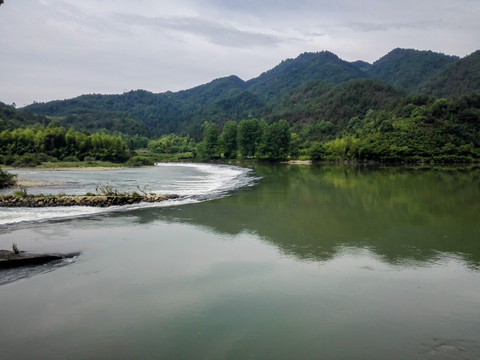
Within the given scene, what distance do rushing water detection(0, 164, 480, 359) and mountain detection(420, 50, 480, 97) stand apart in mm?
158279

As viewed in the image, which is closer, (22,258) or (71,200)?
(22,258)

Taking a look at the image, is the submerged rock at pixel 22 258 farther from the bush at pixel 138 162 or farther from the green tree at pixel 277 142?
the green tree at pixel 277 142

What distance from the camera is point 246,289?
28.6 feet

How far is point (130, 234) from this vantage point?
14.4 meters

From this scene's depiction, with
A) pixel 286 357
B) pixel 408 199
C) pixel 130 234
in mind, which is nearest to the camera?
pixel 286 357

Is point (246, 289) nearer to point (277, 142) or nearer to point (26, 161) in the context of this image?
point (26, 161)

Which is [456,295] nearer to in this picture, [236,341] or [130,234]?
[236,341]

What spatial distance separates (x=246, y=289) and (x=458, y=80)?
18349 cm

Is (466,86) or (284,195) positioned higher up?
(466,86)

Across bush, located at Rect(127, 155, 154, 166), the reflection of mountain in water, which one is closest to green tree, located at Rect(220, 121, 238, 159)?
bush, located at Rect(127, 155, 154, 166)

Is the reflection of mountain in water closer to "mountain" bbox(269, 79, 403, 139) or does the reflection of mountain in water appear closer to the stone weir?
the stone weir

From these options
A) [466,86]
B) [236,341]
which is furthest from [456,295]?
[466,86]

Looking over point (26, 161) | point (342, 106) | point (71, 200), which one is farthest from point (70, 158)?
point (342, 106)

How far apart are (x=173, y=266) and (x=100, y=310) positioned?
10.1 ft
